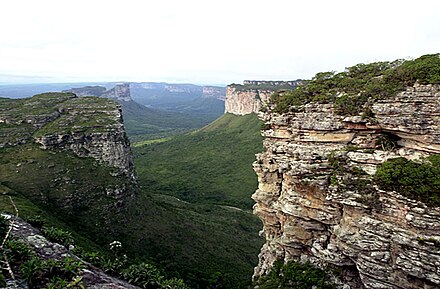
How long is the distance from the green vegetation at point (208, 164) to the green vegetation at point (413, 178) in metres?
75.4

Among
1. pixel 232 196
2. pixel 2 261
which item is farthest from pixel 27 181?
pixel 232 196

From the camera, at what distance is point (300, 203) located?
27188mm

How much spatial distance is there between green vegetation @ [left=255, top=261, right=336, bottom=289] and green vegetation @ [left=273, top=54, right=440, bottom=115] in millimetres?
12174

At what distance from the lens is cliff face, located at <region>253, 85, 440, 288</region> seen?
67.7 ft

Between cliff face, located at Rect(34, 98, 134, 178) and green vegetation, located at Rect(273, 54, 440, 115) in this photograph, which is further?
cliff face, located at Rect(34, 98, 134, 178)

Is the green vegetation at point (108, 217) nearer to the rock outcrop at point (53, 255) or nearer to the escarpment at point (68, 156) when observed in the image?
the escarpment at point (68, 156)

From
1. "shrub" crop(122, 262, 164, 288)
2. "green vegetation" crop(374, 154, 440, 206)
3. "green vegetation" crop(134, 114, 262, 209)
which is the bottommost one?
"green vegetation" crop(134, 114, 262, 209)

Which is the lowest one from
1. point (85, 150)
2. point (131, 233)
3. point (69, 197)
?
point (131, 233)

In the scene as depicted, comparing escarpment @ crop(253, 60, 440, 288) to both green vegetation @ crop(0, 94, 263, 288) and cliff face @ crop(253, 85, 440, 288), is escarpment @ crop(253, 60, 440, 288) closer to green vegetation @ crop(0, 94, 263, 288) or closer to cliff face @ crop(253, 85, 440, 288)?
cliff face @ crop(253, 85, 440, 288)

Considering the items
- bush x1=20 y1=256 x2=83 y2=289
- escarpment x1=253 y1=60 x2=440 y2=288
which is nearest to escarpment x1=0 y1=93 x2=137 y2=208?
bush x1=20 y1=256 x2=83 y2=289

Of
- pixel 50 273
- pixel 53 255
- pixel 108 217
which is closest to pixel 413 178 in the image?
pixel 50 273

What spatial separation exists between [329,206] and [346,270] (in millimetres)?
4690

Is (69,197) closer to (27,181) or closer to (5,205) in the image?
(27,181)

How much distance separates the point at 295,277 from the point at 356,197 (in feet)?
28.4
